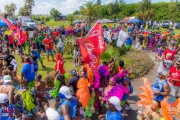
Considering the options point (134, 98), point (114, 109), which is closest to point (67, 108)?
point (114, 109)

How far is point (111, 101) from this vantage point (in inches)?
140

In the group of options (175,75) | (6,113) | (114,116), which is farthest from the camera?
(175,75)

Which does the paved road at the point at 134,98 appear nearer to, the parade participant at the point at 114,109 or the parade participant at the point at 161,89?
the parade participant at the point at 161,89

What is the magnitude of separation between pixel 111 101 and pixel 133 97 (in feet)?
14.8

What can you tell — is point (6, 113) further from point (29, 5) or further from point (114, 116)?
point (29, 5)

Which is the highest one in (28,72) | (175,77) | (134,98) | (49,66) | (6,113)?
(28,72)

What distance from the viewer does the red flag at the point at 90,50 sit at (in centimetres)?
633

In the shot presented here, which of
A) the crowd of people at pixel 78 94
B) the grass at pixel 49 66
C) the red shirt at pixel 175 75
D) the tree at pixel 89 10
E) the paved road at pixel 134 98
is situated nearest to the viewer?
the crowd of people at pixel 78 94

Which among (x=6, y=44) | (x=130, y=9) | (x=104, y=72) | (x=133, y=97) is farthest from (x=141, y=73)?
(x=130, y=9)

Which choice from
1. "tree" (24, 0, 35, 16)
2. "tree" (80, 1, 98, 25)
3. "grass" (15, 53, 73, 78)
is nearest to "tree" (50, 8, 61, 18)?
"tree" (24, 0, 35, 16)

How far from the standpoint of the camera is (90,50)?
6383 millimetres

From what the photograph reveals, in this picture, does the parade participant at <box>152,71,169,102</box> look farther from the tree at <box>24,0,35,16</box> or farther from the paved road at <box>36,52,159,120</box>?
the tree at <box>24,0,35,16</box>

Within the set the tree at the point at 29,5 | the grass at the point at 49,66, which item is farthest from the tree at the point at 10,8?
the grass at the point at 49,66

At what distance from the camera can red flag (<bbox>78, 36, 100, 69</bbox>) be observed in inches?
249
